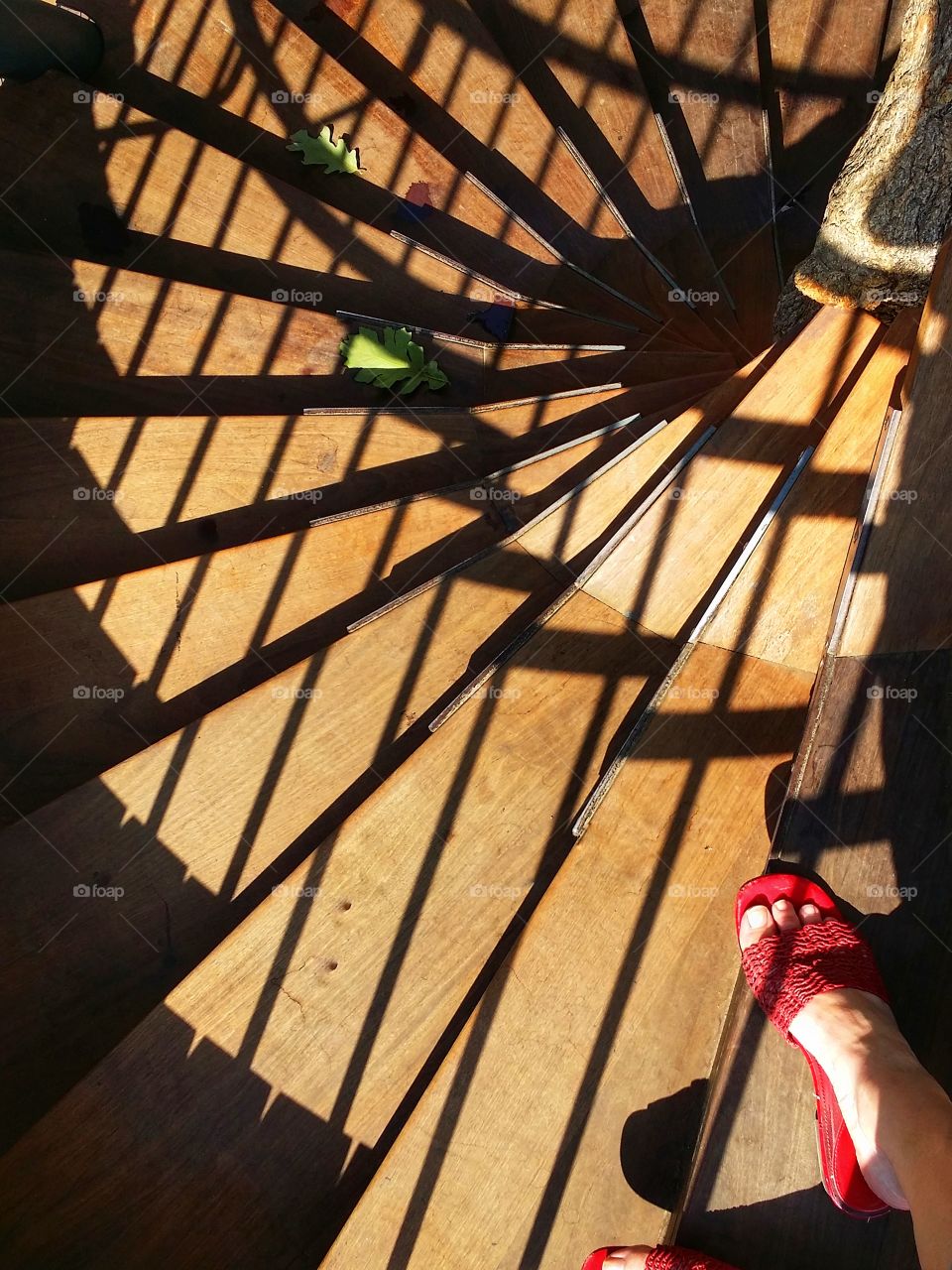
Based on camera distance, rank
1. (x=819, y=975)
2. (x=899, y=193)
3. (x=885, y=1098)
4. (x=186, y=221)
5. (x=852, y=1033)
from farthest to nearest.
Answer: (x=186, y=221), (x=899, y=193), (x=819, y=975), (x=852, y=1033), (x=885, y=1098)

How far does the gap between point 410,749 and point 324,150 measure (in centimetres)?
241

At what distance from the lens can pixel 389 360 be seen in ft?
9.92

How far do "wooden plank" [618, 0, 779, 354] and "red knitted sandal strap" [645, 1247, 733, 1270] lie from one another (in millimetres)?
3378

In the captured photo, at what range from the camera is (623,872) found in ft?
7.54

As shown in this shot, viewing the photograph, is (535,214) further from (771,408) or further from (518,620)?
(518,620)

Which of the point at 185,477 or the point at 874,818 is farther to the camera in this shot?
the point at 185,477

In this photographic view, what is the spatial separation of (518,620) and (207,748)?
98 cm

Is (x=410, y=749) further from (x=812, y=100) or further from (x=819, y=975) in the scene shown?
(x=812, y=100)

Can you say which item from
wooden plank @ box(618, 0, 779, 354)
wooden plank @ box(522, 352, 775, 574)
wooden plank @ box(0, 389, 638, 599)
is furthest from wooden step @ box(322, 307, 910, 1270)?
wooden plank @ box(618, 0, 779, 354)

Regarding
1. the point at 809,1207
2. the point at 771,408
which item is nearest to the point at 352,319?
the point at 771,408

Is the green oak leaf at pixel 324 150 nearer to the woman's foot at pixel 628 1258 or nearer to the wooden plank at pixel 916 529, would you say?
the wooden plank at pixel 916 529

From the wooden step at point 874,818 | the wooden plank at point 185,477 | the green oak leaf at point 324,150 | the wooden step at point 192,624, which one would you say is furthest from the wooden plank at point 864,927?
the green oak leaf at point 324,150

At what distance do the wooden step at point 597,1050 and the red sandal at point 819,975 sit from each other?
0.16 m

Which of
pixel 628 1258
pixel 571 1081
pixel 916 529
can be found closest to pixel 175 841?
pixel 571 1081
